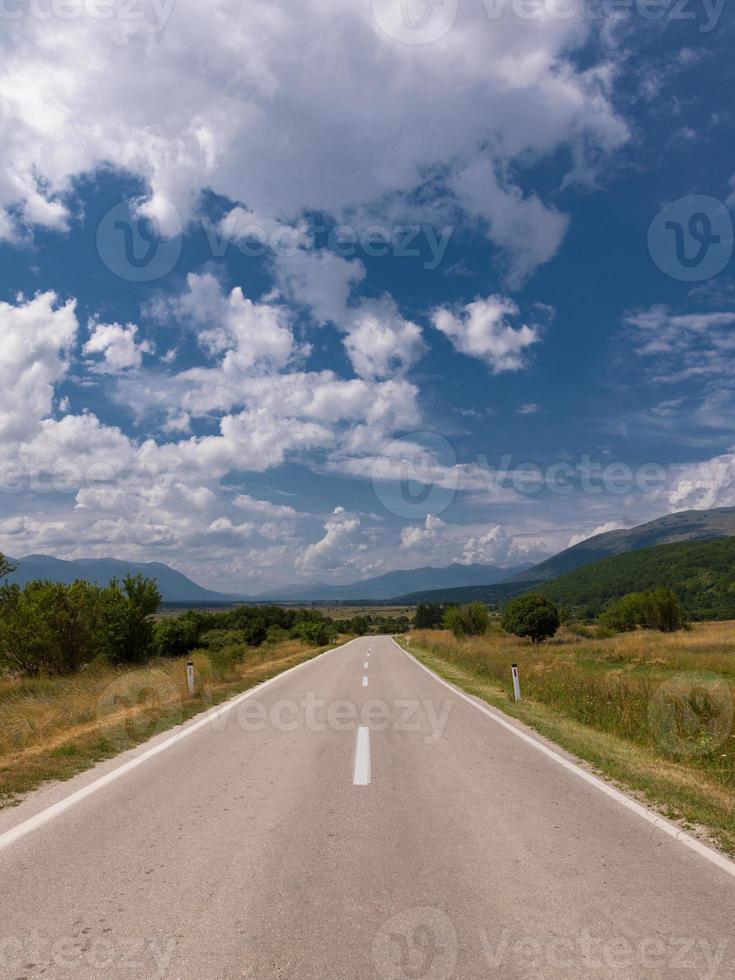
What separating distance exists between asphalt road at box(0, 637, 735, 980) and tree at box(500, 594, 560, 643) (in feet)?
180

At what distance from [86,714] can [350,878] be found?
9.58 meters

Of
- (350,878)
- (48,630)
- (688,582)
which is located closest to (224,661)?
(48,630)

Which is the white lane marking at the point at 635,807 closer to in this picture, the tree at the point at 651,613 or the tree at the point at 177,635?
the tree at the point at 177,635

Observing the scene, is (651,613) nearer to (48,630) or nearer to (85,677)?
(48,630)

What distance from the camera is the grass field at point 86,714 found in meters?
7.71

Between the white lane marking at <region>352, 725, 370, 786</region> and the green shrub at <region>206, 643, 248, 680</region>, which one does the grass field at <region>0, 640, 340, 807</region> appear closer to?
the green shrub at <region>206, 643, 248, 680</region>

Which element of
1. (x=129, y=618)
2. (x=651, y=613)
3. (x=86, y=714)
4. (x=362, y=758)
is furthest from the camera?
(x=651, y=613)

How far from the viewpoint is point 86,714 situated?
38.9ft

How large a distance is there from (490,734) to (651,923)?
262 inches

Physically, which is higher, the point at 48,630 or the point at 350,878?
the point at 48,630

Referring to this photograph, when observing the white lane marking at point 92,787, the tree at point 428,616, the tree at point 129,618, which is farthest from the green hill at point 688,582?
the white lane marking at point 92,787

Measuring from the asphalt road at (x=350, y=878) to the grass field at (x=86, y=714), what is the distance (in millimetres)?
866

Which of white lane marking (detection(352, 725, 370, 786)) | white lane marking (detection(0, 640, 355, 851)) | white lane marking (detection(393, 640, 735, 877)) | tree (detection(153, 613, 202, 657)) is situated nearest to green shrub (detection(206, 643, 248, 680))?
white lane marking (detection(0, 640, 355, 851))

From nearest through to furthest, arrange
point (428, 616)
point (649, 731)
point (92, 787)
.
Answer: point (92, 787) → point (649, 731) → point (428, 616)
